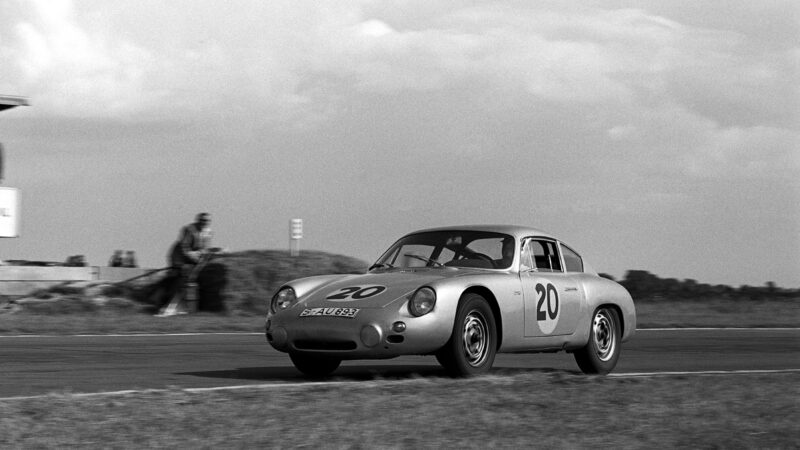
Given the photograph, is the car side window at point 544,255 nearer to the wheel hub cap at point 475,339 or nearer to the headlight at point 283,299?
the wheel hub cap at point 475,339

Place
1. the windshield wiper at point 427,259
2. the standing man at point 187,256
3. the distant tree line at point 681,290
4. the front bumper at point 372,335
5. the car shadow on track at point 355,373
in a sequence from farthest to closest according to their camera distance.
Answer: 1. the distant tree line at point 681,290
2. the standing man at point 187,256
3. the windshield wiper at point 427,259
4. the car shadow on track at point 355,373
5. the front bumper at point 372,335

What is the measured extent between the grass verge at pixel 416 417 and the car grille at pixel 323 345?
409mm

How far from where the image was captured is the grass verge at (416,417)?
578cm

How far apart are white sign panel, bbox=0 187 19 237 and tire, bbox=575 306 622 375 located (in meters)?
17.8

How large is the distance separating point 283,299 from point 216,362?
69.7 inches

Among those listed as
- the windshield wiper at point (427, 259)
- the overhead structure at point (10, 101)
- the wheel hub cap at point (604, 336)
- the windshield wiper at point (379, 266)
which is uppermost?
the overhead structure at point (10, 101)

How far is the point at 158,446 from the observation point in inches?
217

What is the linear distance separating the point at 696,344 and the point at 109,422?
1035 cm

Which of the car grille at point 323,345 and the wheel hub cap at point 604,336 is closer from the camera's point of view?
the car grille at point 323,345

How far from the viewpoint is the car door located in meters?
9.42

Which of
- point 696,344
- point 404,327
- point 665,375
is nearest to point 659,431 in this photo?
point 404,327

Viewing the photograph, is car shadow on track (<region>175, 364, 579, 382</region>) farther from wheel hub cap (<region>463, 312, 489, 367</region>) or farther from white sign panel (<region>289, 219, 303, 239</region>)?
white sign panel (<region>289, 219, 303, 239</region>)

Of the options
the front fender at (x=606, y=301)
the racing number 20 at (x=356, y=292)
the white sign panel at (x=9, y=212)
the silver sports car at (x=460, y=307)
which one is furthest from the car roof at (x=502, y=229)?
the white sign panel at (x=9, y=212)

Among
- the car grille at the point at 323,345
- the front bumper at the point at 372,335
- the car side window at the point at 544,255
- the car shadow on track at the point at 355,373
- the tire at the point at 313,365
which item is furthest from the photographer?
the car side window at the point at 544,255
